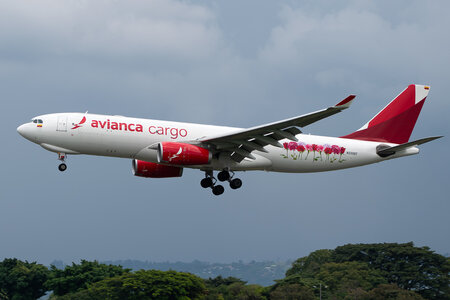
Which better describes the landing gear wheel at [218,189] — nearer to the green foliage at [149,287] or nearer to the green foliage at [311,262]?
the green foliage at [149,287]

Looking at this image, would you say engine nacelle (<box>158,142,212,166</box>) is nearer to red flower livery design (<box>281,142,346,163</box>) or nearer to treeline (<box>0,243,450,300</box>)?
red flower livery design (<box>281,142,346,163</box>)

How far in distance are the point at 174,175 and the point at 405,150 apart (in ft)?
52.8

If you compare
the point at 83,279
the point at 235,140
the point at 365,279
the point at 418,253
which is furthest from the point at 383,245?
the point at 235,140

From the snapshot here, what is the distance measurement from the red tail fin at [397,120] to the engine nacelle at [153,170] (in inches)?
510

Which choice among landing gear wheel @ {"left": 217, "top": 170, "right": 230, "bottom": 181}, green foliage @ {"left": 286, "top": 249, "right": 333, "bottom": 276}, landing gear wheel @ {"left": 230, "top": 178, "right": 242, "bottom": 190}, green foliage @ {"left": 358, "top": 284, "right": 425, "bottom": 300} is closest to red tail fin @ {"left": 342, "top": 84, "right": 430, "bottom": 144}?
landing gear wheel @ {"left": 230, "top": 178, "right": 242, "bottom": 190}

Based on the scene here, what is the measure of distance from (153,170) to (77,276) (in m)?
49.5

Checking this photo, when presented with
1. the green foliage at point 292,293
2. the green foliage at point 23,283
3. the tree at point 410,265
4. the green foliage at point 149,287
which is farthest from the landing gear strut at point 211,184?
the tree at point 410,265

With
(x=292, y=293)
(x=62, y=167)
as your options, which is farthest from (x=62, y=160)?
(x=292, y=293)

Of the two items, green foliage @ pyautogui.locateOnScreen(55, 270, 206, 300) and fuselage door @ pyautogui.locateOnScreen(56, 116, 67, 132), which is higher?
fuselage door @ pyautogui.locateOnScreen(56, 116, 67, 132)

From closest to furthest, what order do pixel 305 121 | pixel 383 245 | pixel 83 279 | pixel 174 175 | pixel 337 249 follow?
1. pixel 305 121
2. pixel 174 175
3. pixel 83 279
4. pixel 383 245
5. pixel 337 249

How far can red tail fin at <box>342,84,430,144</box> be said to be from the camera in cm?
4719

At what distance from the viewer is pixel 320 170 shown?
1758 inches

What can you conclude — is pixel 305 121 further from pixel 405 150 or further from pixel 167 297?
pixel 167 297

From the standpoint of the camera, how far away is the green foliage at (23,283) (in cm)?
9375
